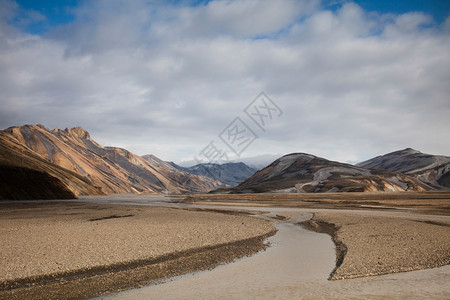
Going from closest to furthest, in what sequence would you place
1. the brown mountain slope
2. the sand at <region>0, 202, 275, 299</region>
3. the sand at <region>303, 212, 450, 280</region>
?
the sand at <region>0, 202, 275, 299</region>
the sand at <region>303, 212, 450, 280</region>
the brown mountain slope

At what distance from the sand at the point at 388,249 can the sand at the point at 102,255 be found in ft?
20.2

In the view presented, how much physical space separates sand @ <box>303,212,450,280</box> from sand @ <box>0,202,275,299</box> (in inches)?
243

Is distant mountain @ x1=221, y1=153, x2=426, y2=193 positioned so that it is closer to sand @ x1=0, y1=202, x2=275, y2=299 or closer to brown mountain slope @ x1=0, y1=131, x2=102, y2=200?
brown mountain slope @ x1=0, y1=131, x2=102, y2=200

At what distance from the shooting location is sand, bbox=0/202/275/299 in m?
13.2

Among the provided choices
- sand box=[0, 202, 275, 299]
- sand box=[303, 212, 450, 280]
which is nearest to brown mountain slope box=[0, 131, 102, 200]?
sand box=[0, 202, 275, 299]

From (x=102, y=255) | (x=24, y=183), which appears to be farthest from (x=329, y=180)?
(x=102, y=255)

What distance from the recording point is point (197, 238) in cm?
Answer: 2378

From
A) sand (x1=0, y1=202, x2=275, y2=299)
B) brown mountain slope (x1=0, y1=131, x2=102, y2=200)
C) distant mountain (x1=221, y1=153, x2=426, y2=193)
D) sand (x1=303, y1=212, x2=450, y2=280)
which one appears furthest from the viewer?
distant mountain (x1=221, y1=153, x2=426, y2=193)

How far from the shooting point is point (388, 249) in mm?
19578

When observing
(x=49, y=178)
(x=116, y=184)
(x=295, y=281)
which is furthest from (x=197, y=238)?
(x=116, y=184)

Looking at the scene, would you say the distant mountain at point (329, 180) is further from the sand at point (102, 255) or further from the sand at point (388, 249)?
the sand at point (102, 255)

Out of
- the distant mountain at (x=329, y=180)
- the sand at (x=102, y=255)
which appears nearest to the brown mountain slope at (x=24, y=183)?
the sand at (x=102, y=255)

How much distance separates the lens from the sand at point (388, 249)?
1549 centimetres

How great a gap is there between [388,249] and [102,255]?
1722cm
